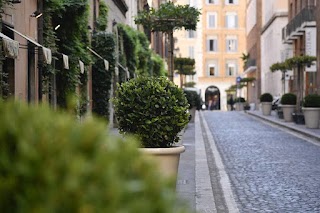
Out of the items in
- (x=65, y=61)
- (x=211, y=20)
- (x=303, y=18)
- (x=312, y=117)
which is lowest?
(x=312, y=117)

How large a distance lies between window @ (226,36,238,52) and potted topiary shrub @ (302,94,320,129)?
73.8 metres

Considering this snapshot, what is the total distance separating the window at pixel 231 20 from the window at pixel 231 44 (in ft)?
5.64

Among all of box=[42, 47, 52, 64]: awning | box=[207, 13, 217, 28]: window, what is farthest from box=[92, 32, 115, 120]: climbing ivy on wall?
box=[207, 13, 217, 28]: window

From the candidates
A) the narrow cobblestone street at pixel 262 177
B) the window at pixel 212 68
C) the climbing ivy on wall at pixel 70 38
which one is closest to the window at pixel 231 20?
the window at pixel 212 68

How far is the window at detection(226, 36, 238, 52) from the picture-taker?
102 m

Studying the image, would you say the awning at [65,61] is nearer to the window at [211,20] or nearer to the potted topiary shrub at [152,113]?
the potted topiary shrub at [152,113]

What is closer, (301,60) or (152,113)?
(152,113)

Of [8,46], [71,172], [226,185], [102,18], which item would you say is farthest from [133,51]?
[71,172]

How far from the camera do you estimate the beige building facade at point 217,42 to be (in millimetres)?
101250

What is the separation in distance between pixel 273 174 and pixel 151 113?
14.3 ft

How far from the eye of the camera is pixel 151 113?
943 centimetres

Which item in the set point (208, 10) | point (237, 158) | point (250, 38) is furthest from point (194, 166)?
point (208, 10)

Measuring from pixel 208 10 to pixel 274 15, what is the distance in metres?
42.1

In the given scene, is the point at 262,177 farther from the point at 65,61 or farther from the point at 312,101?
the point at 312,101
